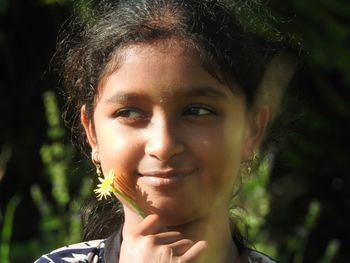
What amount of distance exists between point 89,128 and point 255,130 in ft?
1.14

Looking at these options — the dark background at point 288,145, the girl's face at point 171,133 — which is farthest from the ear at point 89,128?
the dark background at point 288,145

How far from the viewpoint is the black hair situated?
1887 mm

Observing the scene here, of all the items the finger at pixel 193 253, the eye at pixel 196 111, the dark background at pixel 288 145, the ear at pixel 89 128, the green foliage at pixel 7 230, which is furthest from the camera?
the dark background at pixel 288 145

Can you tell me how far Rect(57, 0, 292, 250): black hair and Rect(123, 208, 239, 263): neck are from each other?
0.53ft

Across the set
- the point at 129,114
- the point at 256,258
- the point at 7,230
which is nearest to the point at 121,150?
the point at 129,114

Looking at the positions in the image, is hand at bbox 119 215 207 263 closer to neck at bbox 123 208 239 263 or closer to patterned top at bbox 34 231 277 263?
neck at bbox 123 208 239 263

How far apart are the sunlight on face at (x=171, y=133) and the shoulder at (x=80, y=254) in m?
0.29

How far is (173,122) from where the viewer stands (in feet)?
5.73

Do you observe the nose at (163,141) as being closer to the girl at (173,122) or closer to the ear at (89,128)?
the girl at (173,122)

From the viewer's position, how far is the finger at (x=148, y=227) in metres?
1.71

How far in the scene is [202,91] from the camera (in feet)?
5.85

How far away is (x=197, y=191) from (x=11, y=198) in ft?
7.65

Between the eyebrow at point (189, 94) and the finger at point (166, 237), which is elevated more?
the eyebrow at point (189, 94)

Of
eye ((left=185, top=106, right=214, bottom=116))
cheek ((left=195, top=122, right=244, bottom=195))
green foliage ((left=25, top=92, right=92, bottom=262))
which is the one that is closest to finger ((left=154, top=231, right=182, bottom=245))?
cheek ((left=195, top=122, right=244, bottom=195))
